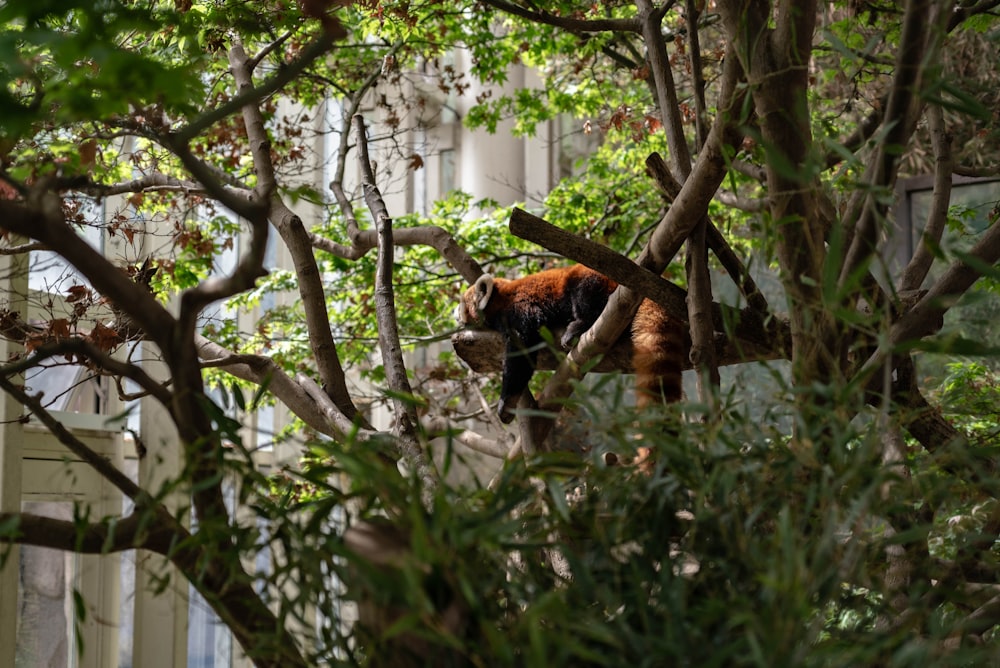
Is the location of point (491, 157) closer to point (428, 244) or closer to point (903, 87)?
point (428, 244)

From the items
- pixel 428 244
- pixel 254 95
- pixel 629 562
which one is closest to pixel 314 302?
pixel 428 244

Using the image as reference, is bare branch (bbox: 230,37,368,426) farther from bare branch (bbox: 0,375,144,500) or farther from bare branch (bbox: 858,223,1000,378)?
bare branch (bbox: 858,223,1000,378)

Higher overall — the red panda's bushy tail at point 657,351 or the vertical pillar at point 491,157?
the vertical pillar at point 491,157

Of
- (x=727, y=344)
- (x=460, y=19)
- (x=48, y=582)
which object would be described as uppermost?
(x=460, y=19)

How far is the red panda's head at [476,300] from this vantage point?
9.23 feet

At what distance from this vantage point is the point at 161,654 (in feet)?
14.2

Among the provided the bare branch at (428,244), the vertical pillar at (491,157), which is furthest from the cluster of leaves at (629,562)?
the vertical pillar at (491,157)

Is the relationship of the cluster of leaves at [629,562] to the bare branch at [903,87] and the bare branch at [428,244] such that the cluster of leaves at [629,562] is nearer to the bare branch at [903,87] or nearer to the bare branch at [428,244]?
the bare branch at [903,87]

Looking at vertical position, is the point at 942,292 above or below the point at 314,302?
below

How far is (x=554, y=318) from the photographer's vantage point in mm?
2975

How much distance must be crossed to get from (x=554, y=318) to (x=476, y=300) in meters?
0.28

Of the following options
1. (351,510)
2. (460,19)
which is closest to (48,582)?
(460,19)

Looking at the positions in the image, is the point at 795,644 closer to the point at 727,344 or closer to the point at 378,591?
the point at 378,591

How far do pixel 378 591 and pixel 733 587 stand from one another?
0.33 m
